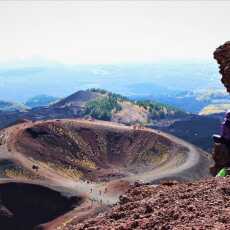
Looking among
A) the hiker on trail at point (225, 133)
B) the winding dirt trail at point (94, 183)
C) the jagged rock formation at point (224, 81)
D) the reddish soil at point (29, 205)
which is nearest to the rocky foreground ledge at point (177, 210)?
the hiker on trail at point (225, 133)

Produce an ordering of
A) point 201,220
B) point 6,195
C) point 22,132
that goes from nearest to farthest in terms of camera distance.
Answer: point 201,220, point 6,195, point 22,132

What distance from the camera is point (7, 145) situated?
12631cm

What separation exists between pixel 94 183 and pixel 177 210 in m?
90.6

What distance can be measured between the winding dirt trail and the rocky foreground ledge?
5802 centimetres

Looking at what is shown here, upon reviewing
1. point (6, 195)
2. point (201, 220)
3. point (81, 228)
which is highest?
point (201, 220)

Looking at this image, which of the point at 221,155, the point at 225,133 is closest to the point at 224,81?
the point at 225,133

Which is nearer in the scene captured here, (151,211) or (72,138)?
(151,211)

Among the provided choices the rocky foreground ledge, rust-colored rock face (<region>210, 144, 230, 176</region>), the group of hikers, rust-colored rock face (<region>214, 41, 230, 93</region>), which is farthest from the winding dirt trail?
the rocky foreground ledge

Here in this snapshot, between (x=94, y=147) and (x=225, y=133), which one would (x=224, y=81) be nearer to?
(x=225, y=133)

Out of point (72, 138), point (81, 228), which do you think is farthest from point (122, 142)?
point (81, 228)

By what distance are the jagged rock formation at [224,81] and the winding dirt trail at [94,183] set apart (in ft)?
146

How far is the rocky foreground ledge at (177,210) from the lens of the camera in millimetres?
19812

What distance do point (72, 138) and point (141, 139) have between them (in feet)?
63.9

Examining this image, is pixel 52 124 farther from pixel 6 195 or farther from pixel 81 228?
pixel 81 228
